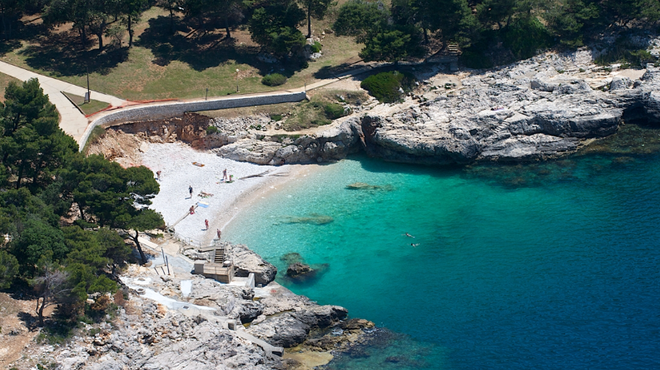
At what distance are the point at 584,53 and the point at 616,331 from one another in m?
52.3

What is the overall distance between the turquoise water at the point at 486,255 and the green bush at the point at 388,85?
10.5m

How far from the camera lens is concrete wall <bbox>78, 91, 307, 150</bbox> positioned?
73769 millimetres

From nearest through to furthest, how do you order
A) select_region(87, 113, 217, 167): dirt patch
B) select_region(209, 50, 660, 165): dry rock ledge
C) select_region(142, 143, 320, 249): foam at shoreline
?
Result: 1. select_region(142, 143, 320, 249): foam at shoreline
2. select_region(87, 113, 217, 167): dirt patch
3. select_region(209, 50, 660, 165): dry rock ledge

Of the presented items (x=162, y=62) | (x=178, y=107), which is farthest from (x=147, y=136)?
(x=162, y=62)

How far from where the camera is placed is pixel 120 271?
51.1 m

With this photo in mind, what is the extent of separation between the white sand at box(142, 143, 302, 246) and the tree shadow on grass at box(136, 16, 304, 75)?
50.9ft

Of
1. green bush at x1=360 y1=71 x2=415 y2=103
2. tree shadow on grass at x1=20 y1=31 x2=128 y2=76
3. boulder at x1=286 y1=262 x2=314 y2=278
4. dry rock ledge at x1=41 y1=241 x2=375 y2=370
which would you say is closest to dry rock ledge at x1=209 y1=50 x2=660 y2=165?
green bush at x1=360 y1=71 x2=415 y2=103

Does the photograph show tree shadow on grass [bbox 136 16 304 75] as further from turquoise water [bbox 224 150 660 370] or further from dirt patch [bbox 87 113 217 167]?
turquoise water [bbox 224 150 660 370]

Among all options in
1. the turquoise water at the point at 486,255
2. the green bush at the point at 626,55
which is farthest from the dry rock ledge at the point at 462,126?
the green bush at the point at 626,55

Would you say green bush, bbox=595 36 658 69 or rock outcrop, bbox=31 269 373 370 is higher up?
green bush, bbox=595 36 658 69

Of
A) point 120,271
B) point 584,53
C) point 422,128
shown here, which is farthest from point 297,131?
point 584,53

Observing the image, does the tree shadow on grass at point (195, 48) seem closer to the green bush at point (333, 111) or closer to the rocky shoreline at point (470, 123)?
the green bush at point (333, 111)

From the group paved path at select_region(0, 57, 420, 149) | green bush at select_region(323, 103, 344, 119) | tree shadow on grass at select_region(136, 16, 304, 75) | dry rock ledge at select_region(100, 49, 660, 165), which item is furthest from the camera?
tree shadow on grass at select_region(136, 16, 304, 75)

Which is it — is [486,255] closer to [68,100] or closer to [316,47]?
[316,47]
